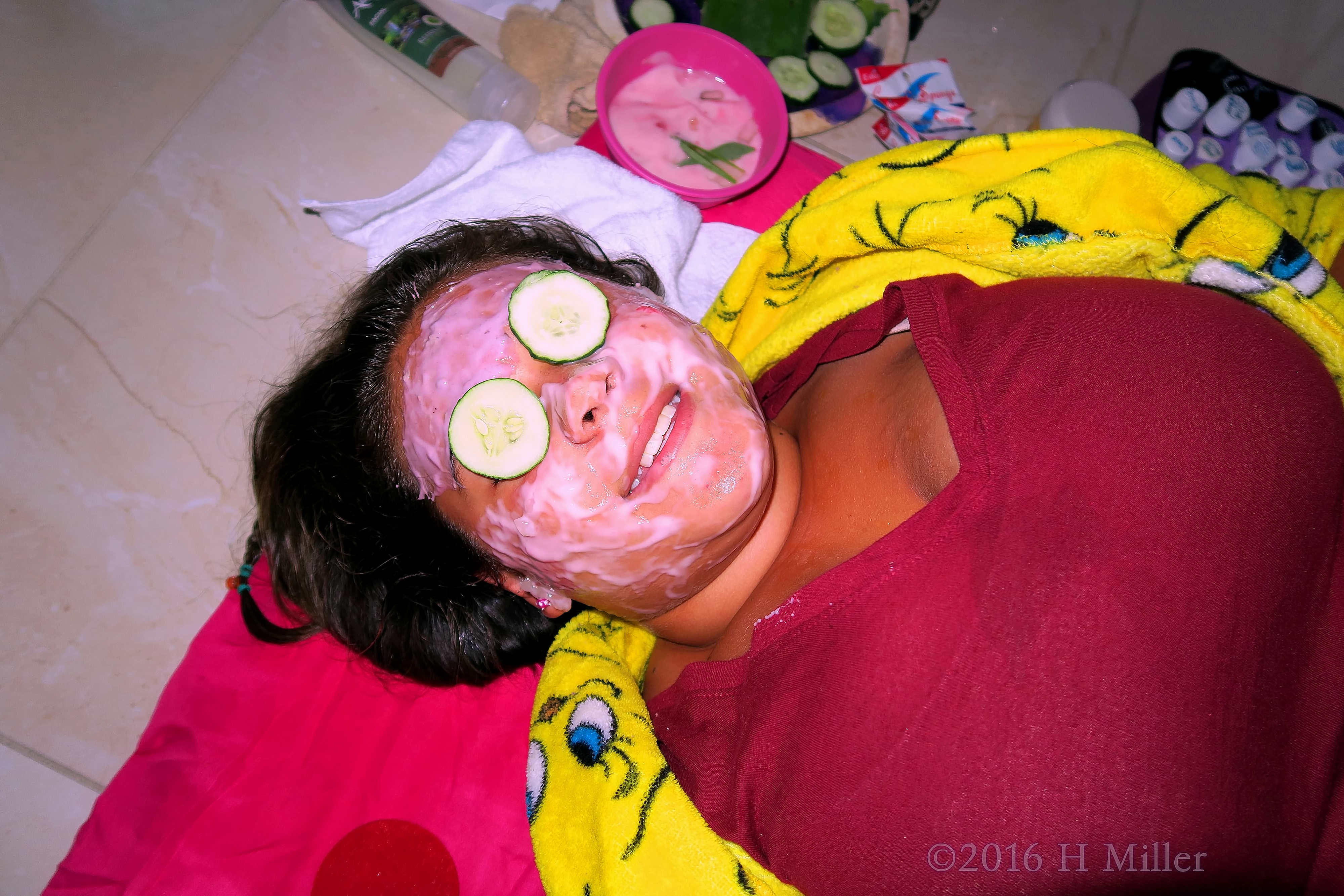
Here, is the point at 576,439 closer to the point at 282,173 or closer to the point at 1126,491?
the point at 1126,491

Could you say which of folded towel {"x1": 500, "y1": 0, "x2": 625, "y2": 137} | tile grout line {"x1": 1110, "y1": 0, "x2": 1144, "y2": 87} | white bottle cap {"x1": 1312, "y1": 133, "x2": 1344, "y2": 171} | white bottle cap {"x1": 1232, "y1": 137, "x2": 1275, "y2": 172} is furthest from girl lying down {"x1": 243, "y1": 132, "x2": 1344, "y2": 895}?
tile grout line {"x1": 1110, "y1": 0, "x2": 1144, "y2": 87}

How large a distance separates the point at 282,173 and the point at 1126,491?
6.70ft

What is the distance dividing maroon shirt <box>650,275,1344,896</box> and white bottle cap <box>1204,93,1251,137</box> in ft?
3.98

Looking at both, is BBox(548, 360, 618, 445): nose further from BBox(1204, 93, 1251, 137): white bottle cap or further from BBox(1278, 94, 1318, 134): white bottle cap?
BBox(1278, 94, 1318, 134): white bottle cap

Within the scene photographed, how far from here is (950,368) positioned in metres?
0.97

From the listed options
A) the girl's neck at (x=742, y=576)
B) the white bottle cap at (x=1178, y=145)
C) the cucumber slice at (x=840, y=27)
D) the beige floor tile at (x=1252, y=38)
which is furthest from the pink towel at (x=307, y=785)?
the beige floor tile at (x=1252, y=38)

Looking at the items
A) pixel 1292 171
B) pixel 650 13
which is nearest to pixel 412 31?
pixel 650 13

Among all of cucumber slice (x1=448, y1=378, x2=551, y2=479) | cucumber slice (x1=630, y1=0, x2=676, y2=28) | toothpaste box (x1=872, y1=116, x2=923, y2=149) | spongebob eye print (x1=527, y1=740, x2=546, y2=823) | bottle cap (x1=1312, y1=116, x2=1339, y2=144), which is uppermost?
bottle cap (x1=1312, y1=116, x2=1339, y2=144)

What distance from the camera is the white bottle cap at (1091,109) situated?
1717mm

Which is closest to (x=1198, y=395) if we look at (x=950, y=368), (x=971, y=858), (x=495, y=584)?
(x=950, y=368)

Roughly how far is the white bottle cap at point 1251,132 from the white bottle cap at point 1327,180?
0.16 m

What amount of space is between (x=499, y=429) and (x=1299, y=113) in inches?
86.8

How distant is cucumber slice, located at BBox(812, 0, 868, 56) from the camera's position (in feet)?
6.20

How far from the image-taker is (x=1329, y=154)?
1.77m
